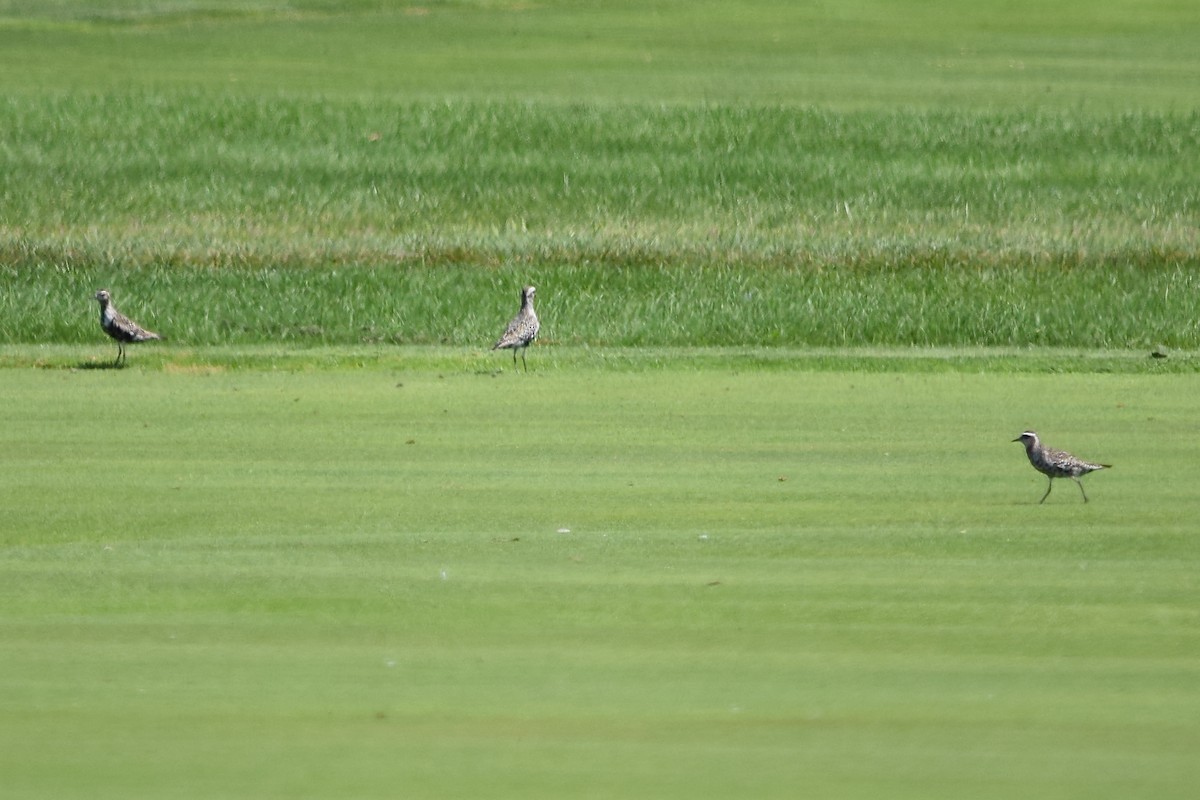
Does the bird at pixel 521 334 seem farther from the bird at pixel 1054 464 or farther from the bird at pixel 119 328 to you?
the bird at pixel 1054 464

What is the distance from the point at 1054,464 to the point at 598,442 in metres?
2.11

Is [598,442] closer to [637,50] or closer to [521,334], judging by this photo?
[521,334]

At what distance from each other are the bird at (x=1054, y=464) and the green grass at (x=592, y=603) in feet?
0.28

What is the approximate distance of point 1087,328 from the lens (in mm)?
14648

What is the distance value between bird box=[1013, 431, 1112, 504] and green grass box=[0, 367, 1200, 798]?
0.09 metres

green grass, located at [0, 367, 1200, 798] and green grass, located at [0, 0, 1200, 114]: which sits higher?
green grass, located at [0, 367, 1200, 798]

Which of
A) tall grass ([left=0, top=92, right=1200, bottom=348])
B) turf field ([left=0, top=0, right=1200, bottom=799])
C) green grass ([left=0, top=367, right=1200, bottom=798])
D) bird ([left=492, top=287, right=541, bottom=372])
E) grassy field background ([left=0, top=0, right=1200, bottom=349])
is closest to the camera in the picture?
green grass ([left=0, top=367, right=1200, bottom=798])

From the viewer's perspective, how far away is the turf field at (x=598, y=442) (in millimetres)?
4812

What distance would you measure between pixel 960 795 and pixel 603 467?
3981 mm

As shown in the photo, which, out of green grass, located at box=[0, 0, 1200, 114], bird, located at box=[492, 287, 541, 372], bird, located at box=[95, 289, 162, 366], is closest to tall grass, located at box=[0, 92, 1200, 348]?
bird, located at box=[95, 289, 162, 366]

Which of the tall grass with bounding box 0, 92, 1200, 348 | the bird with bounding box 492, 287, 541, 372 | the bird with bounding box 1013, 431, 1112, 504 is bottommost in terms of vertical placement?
the tall grass with bounding box 0, 92, 1200, 348

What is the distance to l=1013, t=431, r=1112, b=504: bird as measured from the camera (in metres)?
7.55

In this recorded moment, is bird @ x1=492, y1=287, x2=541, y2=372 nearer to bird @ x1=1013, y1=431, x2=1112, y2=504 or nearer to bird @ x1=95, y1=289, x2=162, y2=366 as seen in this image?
bird @ x1=95, y1=289, x2=162, y2=366

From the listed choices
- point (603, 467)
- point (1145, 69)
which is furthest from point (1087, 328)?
point (1145, 69)
